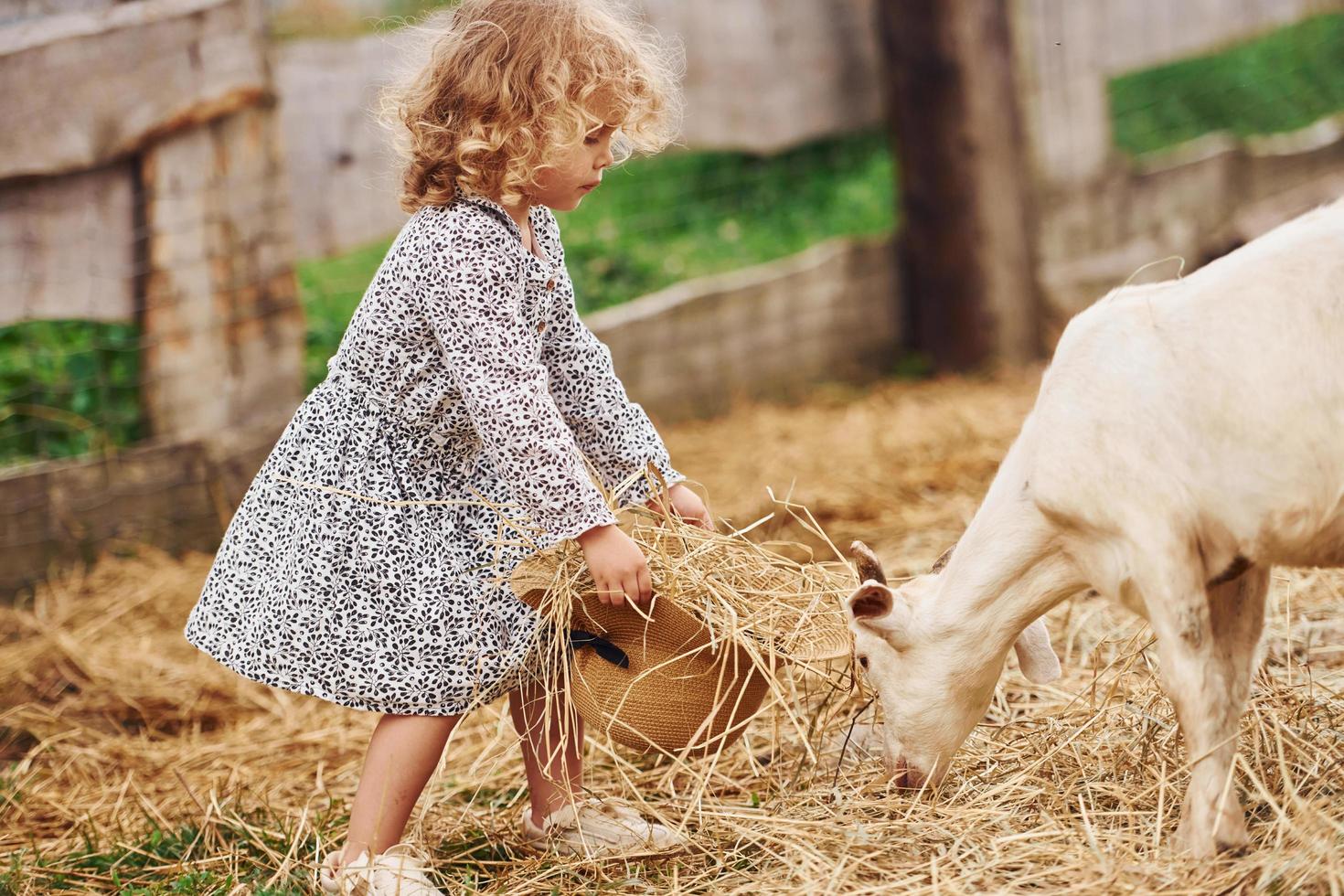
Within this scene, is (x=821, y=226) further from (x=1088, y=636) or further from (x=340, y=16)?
(x=1088, y=636)

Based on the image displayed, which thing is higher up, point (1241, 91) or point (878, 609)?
point (1241, 91)

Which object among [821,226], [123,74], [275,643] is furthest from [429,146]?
[821,226]

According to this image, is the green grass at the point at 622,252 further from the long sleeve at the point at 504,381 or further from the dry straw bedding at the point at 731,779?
the long sleeve at the point at 504,381

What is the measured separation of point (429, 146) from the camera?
9.56ft

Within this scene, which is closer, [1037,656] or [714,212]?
[1037,656]

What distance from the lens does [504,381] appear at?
2.78 meters

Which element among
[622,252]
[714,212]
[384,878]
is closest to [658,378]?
[622,252]

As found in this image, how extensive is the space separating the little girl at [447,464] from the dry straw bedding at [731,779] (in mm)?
282

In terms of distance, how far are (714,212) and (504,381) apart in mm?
4571

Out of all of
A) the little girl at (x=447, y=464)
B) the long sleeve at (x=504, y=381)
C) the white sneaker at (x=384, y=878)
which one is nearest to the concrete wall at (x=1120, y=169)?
the little girl at (x=447, y=464)

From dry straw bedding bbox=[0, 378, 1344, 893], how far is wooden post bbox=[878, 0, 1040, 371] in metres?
2.49

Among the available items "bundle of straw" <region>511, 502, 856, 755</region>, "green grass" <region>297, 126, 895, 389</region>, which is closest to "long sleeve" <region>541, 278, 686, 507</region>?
"bundle of straw" <region>511, 502, 856, 755</region>

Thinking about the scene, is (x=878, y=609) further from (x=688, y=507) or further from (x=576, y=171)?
(x=576, y=171)

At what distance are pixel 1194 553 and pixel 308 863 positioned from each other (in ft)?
6.20
